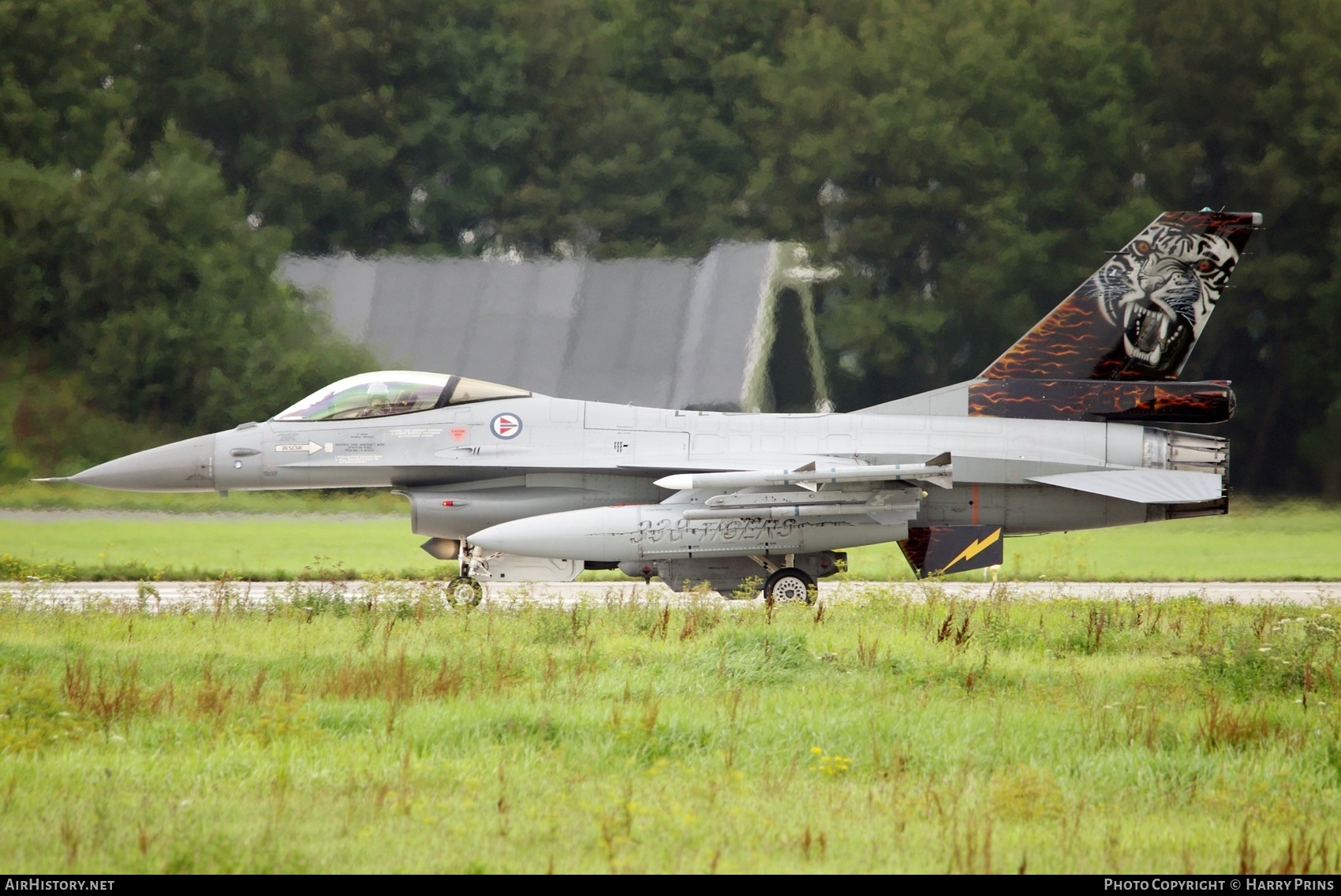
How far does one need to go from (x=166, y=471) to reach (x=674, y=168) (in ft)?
41.5

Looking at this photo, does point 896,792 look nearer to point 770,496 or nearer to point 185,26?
point 770,496

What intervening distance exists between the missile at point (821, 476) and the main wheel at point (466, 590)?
2.31 metres

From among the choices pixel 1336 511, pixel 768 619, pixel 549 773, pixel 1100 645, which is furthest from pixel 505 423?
pixel 1336 511

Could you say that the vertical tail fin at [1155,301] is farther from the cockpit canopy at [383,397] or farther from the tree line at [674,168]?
the tree line at [674,168]

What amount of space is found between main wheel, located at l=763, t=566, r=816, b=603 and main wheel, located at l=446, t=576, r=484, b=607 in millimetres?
3027

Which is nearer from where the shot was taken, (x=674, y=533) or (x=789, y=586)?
(x=674, y=533)

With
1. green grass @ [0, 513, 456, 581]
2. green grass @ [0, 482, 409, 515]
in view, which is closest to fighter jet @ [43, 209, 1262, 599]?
green grass @ [0, 482, 409, 515]

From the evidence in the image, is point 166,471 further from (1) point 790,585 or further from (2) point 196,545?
(1) point 790,585

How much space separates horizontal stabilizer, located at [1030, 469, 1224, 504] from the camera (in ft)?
42.5

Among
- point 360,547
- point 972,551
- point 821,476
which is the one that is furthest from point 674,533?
point 360,547

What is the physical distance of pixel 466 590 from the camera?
43.3 ft

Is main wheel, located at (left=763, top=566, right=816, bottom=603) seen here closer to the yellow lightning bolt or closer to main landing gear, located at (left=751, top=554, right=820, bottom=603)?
main landing gear, located at (left=751, top=554, right=820, bottom=603)

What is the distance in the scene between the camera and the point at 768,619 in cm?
1099

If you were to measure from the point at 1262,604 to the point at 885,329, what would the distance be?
330 inches
